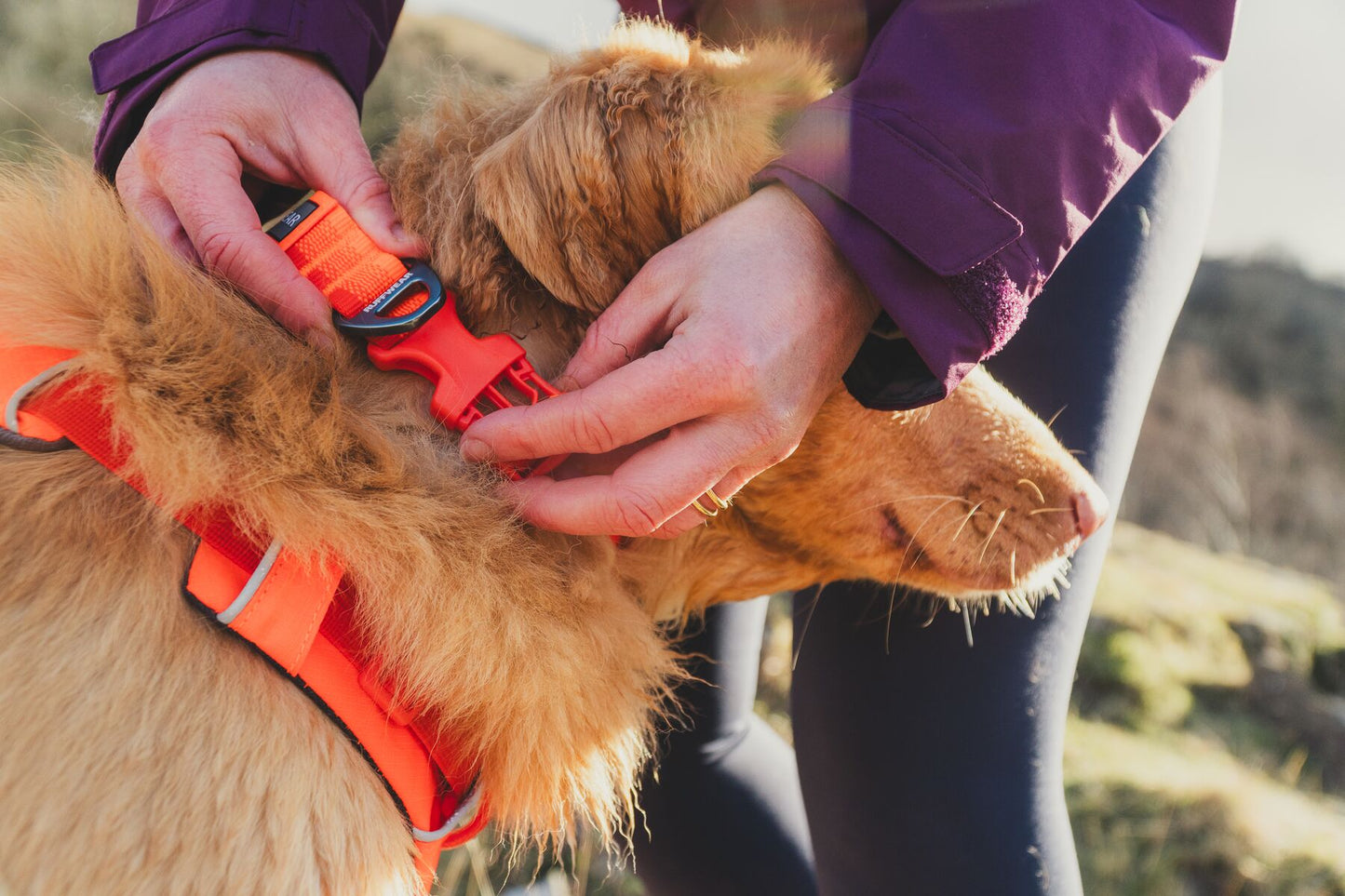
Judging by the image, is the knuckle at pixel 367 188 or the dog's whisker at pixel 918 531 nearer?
the knuckle at pixel 367 188

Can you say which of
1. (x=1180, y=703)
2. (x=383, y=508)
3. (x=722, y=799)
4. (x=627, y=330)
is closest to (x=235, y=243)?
(x=383, y=508)

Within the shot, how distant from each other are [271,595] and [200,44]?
1053 mm

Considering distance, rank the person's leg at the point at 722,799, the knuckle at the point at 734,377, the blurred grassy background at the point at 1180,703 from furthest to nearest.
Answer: the blurred grassy background at the point at 1180,703, the person's leg at the point at 722,799, the knuckle at the point at 734,377

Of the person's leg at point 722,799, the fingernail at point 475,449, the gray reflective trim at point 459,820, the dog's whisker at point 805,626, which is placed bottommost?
the person's leg at point 722,799

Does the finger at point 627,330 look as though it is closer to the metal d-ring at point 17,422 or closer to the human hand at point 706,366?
the human hand at point 706,366

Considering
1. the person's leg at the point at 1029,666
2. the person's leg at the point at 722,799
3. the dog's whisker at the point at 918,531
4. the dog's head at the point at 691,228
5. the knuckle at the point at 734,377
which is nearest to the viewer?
the knuckle at the point at 734,377

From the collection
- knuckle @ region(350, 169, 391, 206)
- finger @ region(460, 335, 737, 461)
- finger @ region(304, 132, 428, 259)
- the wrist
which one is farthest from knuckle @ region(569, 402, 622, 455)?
knuckle @ region(350, 169, 391, 206)

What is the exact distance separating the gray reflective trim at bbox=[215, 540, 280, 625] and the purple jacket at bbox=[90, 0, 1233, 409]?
3.07ft

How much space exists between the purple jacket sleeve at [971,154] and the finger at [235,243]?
2.60 feet

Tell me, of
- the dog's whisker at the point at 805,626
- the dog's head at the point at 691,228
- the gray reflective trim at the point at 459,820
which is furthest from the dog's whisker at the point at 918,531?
the gray reflective trim at the point at 459,820

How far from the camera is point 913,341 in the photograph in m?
1.33

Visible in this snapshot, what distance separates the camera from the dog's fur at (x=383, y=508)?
1253 mm

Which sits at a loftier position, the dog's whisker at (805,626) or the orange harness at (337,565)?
the orange harness at (337,565)

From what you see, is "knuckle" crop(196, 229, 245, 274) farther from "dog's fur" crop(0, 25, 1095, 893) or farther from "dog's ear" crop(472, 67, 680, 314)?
"dog's ear" crop(472, 67, 680, 314)
